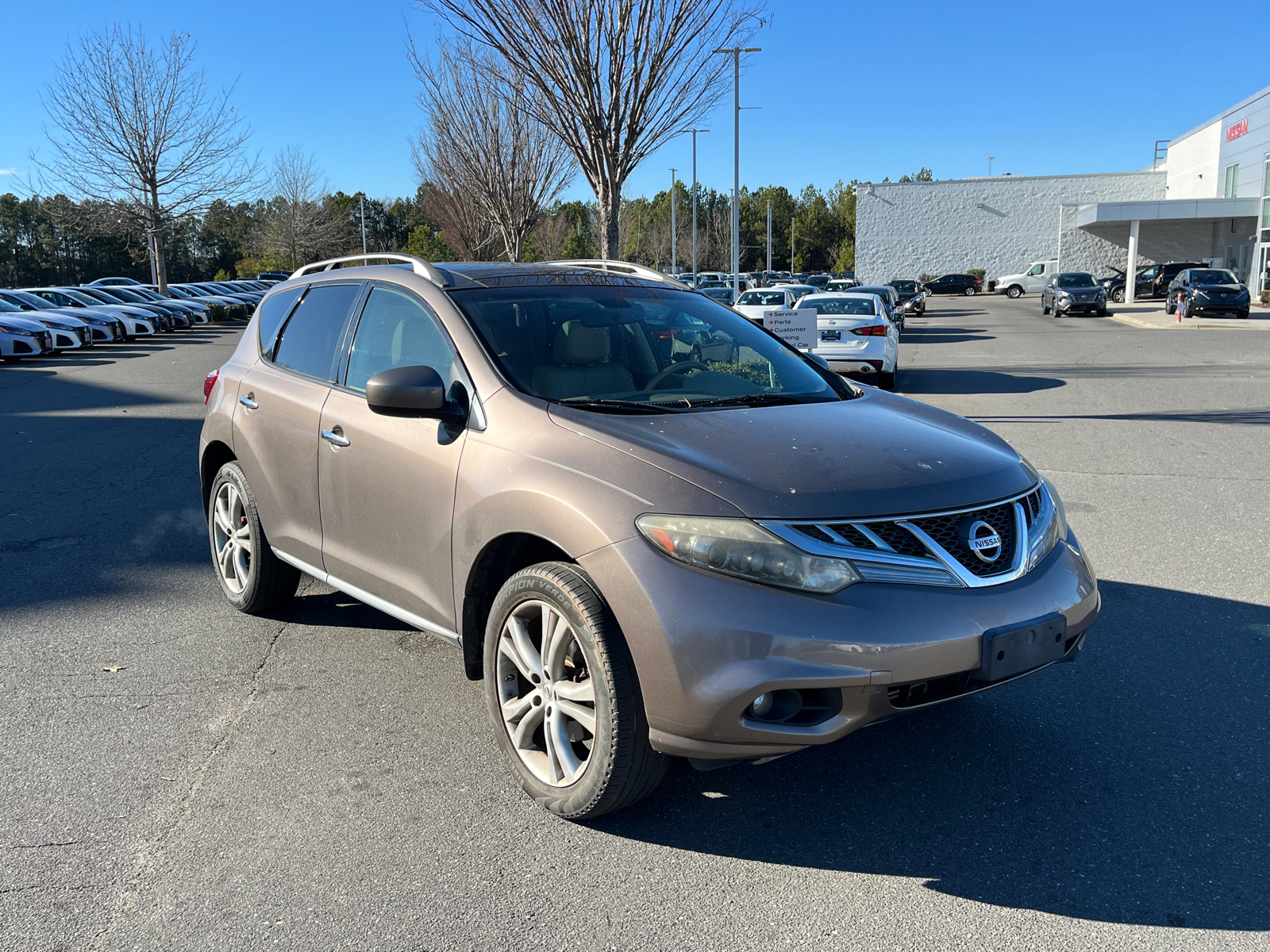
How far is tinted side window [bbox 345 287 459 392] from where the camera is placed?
152 inches

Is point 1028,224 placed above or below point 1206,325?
above

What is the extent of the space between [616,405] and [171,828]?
200 cm

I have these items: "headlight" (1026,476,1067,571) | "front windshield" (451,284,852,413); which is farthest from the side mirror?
"headlight" (1026,476,1067,571)

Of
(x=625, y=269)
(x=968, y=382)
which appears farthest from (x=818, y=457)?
(x=968, y=382)

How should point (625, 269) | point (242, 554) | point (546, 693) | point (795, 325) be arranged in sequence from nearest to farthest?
point (546, 693) → point (625, 269) → point (242, 554) → point (795, 325)

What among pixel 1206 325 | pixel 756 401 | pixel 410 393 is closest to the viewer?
pixel 410 393

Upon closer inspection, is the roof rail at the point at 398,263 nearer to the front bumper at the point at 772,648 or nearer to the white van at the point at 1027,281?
the front bumper at the point at 772,648

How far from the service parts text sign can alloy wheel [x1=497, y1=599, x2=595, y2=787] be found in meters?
8.75

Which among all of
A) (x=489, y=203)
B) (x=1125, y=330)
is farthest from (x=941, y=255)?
(x=489, y=203)

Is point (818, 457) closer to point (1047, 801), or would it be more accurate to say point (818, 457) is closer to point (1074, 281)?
point (1047, 801)

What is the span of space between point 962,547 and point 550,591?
4.04 feet

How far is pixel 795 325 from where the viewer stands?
11797 mm

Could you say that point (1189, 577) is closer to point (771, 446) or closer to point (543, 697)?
point (771, 446)

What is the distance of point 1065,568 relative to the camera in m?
3.20
